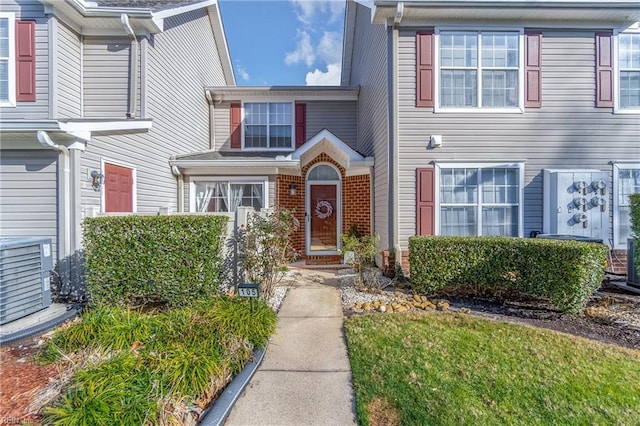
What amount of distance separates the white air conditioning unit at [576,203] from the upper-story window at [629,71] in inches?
69.9

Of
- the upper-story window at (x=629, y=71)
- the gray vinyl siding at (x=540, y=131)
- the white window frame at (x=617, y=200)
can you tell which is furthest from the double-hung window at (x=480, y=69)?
the white window frame at (x=617, y=200)

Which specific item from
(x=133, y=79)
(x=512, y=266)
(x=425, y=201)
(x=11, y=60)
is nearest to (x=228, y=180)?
(x=133, y=79)

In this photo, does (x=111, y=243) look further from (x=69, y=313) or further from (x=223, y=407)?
(x=223, y=407)

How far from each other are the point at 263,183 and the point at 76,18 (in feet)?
16.3

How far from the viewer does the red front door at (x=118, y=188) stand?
5805 mm

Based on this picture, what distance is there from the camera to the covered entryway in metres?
8.79

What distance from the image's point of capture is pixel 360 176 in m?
8.30

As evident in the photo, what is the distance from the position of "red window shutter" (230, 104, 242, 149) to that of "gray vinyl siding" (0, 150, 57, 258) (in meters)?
5.54

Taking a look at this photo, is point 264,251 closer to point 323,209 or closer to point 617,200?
point 323,209

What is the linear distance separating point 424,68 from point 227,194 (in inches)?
228

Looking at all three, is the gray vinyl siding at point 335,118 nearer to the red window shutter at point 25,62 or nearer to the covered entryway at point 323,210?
the covered entryway at point 323,210

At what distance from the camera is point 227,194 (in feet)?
27.5

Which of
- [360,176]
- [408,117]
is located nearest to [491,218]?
[408,117]

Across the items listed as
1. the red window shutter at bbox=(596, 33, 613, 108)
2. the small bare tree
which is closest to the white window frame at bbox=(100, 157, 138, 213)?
the small bare tree
